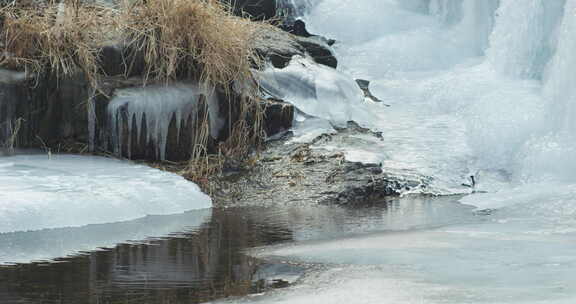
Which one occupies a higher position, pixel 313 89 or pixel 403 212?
pixel 313 89

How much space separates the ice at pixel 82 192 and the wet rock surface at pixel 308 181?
0.44 meters

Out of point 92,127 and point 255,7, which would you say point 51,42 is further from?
point 255,7

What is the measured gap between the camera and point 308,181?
6785 mm

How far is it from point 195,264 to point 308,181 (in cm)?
269

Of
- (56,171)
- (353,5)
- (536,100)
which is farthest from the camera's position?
(353,5)

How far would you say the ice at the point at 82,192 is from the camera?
5141 millimetres

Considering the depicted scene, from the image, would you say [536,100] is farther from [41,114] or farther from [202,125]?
[41,114]

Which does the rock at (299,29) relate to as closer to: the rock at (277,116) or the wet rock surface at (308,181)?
the rock at (277,116)

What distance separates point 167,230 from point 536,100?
4.07 metres

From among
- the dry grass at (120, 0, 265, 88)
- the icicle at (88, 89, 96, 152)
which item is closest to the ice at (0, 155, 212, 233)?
the icicle at (88, 89, 96, 152)

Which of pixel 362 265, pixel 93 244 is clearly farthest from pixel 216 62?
pixel 362 265

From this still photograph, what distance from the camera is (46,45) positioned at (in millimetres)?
6812

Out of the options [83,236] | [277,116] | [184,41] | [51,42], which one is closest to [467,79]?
[277,116]

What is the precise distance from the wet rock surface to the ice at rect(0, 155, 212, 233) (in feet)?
1.43
